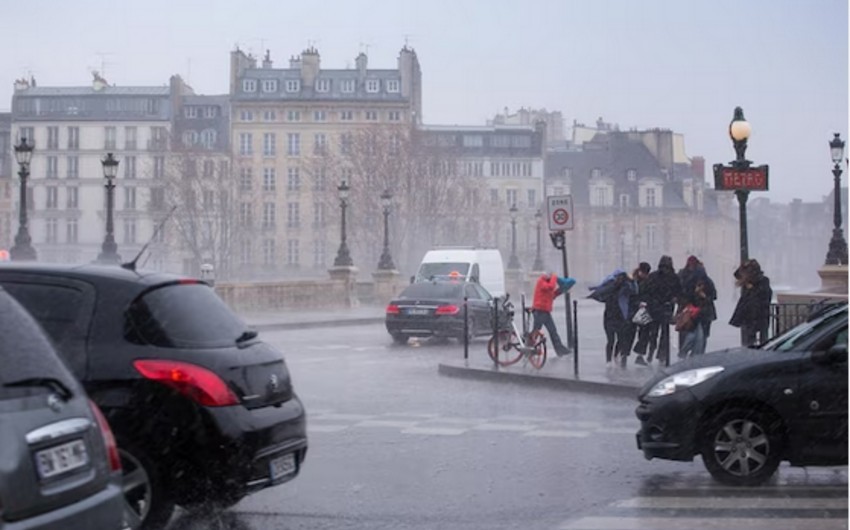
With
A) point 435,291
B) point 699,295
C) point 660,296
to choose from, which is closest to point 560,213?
point 660,296

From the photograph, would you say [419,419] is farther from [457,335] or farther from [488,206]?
[488,206]

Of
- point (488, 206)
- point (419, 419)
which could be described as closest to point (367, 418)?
point (419, 419)

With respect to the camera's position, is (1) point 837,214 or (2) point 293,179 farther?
(2) point 293,179

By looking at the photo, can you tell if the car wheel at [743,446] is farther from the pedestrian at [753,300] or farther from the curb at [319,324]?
the curb at [319,324]

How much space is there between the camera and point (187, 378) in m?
7.62

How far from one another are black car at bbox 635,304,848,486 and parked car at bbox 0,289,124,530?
5732 millimetres

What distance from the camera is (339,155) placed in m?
97.8

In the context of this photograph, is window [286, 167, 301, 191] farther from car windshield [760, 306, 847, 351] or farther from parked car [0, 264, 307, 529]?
parked car [0, 264, 307, 529]

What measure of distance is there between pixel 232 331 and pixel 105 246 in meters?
24.7

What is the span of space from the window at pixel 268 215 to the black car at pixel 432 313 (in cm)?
6728

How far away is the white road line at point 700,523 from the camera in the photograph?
834 cm

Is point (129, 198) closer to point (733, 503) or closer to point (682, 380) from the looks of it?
point (682, 380)

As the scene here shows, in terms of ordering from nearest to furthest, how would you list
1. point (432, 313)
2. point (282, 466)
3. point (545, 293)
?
1. point (282, 466)
2. point (545, 293)
3. point (432, 313)

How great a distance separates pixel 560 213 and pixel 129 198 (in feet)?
214
